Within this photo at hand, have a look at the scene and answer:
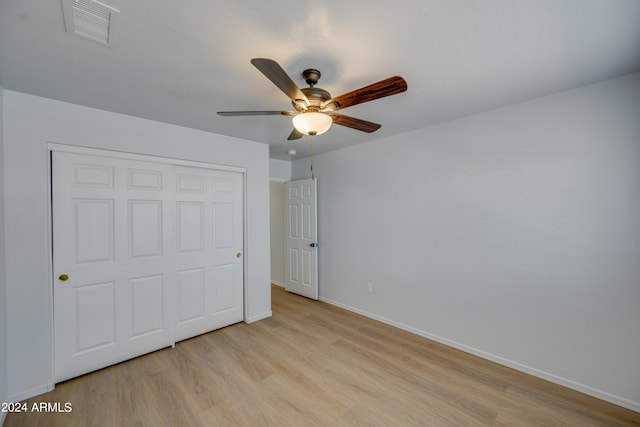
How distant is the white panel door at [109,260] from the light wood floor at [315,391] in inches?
9.4

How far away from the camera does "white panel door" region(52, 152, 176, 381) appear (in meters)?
2.26

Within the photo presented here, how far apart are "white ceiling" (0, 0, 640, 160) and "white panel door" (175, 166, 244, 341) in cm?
105

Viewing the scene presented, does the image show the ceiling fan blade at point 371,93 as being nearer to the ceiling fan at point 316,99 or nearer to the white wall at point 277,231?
the ceiling fan at point 316,99

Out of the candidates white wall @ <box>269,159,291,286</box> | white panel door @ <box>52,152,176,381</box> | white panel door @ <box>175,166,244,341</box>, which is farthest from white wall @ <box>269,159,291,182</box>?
white panel door @ <box>52,152,176,381</box>

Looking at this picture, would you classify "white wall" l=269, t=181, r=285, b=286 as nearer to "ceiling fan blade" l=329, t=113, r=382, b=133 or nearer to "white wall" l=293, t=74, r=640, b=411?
"white wall" l=293, t=74, r=640, b=411

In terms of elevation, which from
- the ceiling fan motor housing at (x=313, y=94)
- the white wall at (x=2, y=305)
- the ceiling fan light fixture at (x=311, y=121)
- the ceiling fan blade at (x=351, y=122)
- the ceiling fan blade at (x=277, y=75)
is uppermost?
the ceiling fan motor housing at (x=313, y=94)

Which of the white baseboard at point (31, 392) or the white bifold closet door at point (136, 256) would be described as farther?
the white bifold closet door at point (136, 256)

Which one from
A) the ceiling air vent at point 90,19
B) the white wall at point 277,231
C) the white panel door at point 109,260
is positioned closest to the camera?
the ceiling air vent at point 90,19

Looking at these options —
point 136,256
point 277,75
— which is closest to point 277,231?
point 136,256

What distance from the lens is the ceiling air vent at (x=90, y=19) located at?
48.1 inches

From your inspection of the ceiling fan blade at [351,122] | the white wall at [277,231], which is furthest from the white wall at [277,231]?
the ceiling fan blade at [351,122]

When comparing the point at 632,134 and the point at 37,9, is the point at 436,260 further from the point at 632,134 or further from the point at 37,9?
the point at 37,9

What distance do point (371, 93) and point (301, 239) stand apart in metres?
3.17

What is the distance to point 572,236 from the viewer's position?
2.15 meters
